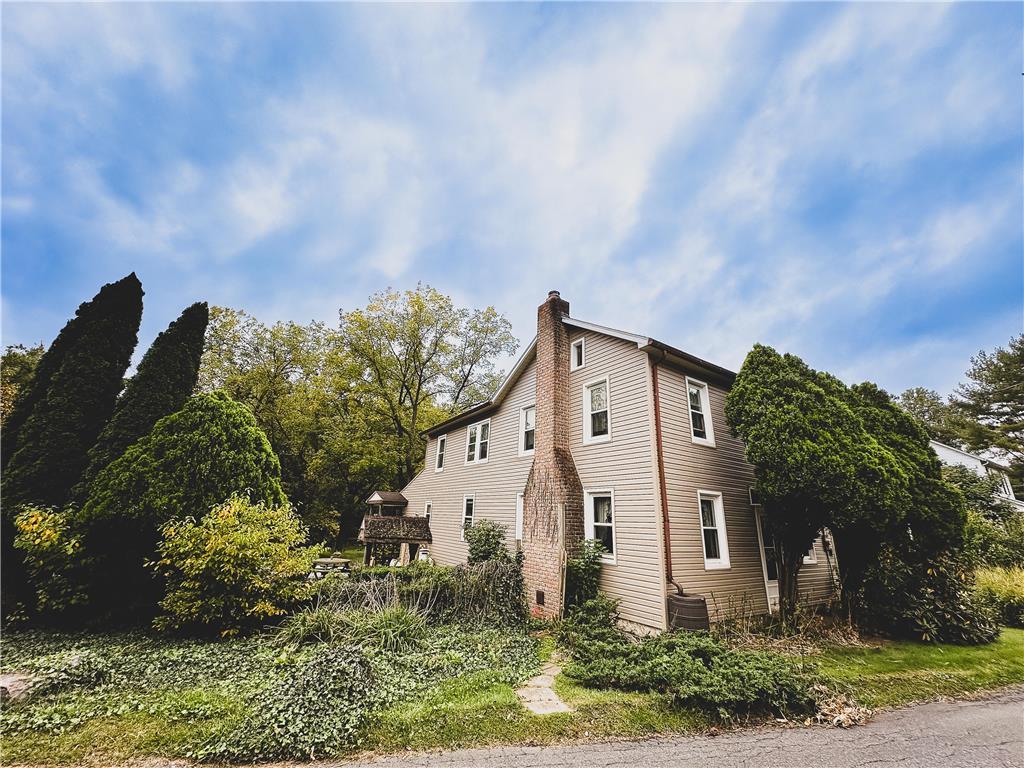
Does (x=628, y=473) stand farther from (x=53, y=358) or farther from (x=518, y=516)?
(x=53, y=358)

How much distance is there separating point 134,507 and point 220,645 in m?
2.89

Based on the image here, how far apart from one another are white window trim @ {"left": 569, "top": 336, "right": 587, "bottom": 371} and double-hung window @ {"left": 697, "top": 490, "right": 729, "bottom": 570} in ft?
15.7

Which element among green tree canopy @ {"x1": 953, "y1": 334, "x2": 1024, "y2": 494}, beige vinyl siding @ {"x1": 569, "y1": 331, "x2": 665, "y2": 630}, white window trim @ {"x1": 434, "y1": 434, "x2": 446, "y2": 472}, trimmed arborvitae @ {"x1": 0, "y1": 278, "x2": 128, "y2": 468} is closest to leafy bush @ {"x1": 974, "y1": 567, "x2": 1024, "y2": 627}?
beige vinyl siding @ {"x1": 569, "y1": 331, "x2": 665, "y2": 630}

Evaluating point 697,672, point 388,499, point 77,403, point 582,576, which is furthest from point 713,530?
point 388,499

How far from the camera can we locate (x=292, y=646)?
21.6ft

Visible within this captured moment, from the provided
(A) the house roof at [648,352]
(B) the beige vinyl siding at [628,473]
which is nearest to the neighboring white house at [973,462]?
(A) the house roof at [648,352]

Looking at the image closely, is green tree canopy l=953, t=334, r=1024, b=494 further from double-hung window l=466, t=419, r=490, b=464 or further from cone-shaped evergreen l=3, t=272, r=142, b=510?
cone-shaped evergreen l=3, t=272, r=142, b=510

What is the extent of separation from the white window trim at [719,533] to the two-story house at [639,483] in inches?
1.1

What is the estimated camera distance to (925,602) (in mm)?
8992

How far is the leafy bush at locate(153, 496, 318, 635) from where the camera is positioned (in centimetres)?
677

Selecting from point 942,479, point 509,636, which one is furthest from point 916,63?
point 509,636

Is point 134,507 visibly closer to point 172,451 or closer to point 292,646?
point 172,451

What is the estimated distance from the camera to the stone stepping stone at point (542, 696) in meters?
5.23

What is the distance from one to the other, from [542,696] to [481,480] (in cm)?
987
